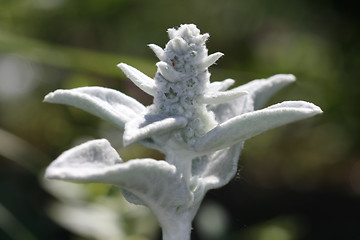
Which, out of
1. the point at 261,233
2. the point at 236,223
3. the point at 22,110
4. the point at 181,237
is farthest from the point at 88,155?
the point at 22,110

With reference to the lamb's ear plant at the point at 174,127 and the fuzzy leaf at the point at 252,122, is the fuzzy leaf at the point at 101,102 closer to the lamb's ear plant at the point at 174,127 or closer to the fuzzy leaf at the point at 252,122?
the lamb's ear plant at the point at 174,127

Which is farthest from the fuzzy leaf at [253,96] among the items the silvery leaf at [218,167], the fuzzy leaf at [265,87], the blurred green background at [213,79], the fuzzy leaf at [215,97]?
the blurred green background at [213,79]

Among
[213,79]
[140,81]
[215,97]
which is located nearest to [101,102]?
[140,81]

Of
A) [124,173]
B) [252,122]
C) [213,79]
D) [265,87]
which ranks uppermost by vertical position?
[213,79]

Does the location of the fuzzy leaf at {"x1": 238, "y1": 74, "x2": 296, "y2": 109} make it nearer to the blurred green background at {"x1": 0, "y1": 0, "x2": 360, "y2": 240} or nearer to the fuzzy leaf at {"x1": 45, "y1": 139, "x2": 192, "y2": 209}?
the fuzzy leaf at {"x1": 45, "y1": 139, "x2": 192, "y2": 209}

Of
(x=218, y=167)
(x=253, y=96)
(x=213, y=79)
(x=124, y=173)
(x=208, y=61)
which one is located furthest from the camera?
(x=213, y=79)

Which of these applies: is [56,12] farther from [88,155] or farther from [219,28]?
[88,155]

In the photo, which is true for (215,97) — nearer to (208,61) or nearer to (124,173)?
(208,61)
